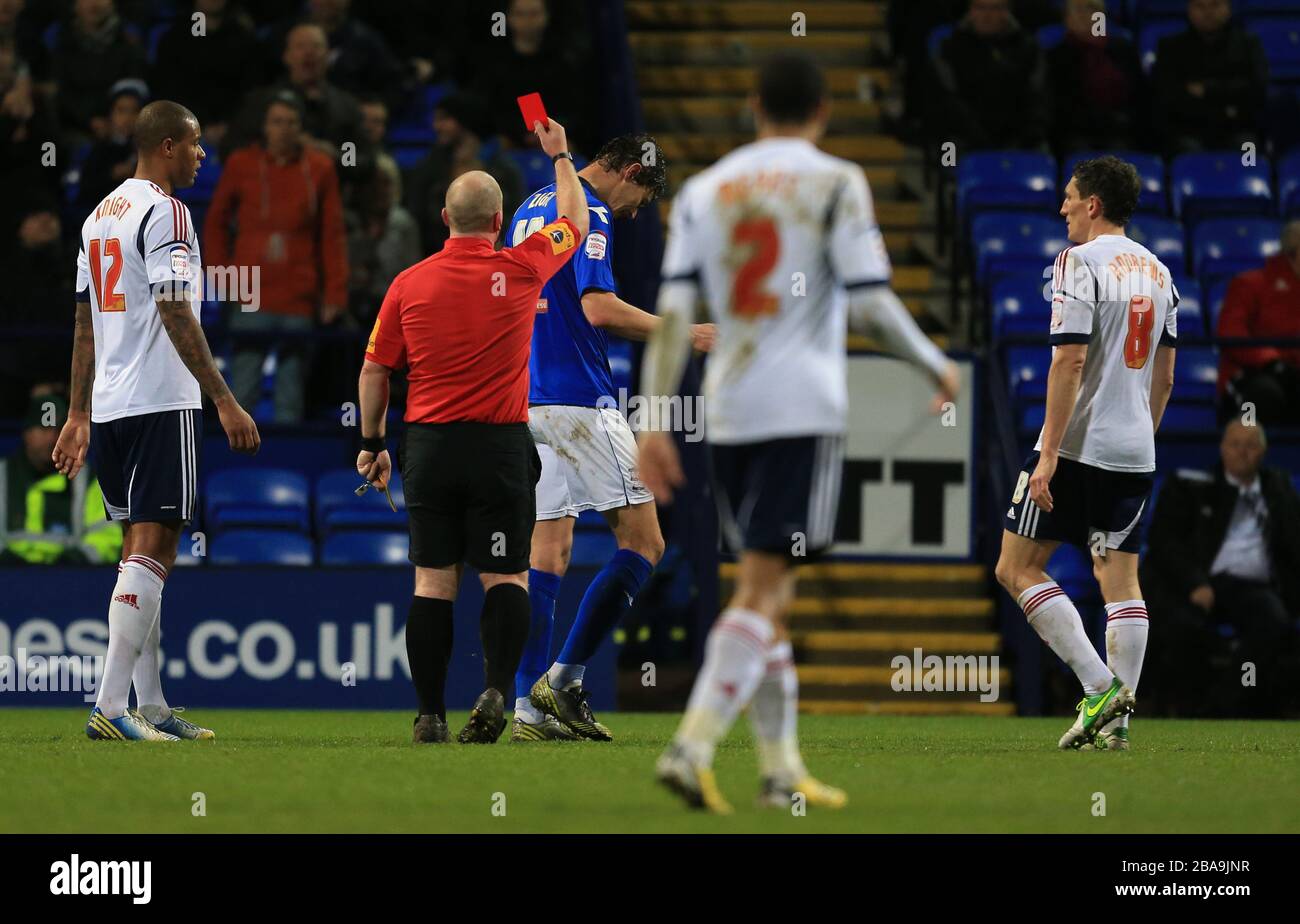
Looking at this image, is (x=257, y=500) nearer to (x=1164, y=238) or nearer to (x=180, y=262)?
(x=180, y=262)

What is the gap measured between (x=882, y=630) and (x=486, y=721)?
4925 mm

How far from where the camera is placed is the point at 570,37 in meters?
14.8

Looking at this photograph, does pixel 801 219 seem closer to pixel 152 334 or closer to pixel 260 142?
pixel 152 334

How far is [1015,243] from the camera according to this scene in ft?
44.5

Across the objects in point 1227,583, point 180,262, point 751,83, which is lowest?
point 1227,583

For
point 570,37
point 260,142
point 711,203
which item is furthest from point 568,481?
point 570,37

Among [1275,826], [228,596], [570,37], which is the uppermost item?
[570,37]

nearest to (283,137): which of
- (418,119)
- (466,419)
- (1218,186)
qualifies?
(418,119)

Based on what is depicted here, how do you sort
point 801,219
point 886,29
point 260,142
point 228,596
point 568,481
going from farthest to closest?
1. point 886,29
2. point 260,142
3. point 228,596
4. point 568,481
5. point 801,219

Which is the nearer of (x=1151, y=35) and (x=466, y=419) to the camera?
(x=466, y=419)

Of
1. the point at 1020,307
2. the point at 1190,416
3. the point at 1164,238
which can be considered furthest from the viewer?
the point at 1164,238

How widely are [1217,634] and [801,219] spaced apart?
6474 millimetres

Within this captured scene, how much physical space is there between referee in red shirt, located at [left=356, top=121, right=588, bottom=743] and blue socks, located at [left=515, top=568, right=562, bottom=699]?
2.02 feet

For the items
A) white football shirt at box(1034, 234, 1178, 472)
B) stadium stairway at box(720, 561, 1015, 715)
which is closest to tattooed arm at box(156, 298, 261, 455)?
white football shirt at box(1034, 234, 1178, 472)
